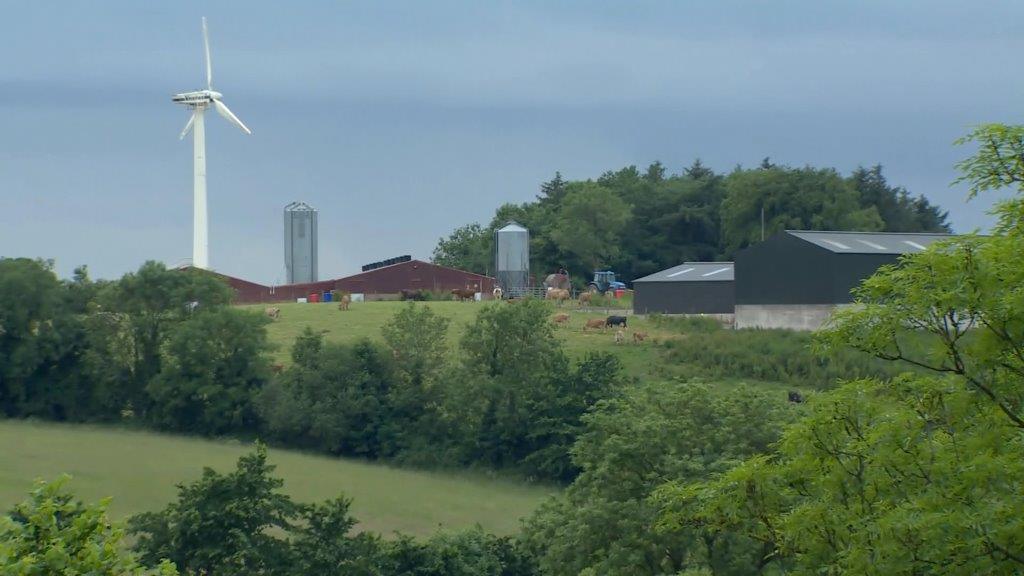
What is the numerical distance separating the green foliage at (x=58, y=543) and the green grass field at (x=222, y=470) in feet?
106

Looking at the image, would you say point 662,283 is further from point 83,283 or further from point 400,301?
point 83,283

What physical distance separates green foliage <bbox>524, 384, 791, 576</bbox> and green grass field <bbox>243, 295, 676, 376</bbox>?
85.9 ft

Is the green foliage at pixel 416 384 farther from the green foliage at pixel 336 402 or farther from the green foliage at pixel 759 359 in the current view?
the green foliage at pixel 759 359

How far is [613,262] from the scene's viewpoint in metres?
123

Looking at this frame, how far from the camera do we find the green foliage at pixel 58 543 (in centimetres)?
1031

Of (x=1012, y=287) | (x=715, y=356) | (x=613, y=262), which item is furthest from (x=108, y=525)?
(x=613, y=262)

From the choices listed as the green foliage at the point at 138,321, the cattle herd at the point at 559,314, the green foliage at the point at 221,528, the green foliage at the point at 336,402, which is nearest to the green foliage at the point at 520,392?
the green foliage at the point at 336,402

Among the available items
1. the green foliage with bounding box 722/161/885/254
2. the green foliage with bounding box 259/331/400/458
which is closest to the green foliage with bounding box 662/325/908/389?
the green foliage with bounding box 259/331/400/458

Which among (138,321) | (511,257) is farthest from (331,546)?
(511,257)

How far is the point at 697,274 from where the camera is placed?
8694cm

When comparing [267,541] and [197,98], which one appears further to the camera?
[197,98]

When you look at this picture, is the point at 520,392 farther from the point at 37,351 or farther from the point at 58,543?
the point at 58,543

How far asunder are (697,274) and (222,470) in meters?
42.9

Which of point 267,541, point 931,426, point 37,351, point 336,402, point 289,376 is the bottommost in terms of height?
A: point 267,541
